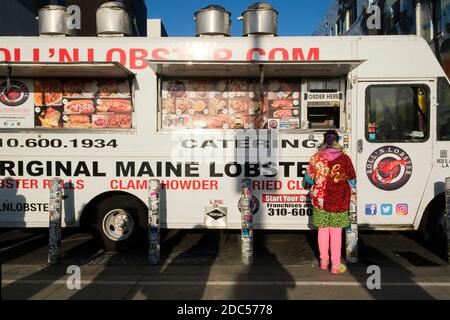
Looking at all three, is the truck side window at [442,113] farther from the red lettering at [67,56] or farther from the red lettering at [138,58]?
the red lettering at [67,56]

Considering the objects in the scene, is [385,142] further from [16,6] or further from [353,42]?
[16,6]

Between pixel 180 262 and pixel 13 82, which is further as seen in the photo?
pixel 13 82

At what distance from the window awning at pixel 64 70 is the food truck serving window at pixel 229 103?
0.73 metres

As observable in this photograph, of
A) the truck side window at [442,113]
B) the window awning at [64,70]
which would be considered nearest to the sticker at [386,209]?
the truck side window at [442,113]

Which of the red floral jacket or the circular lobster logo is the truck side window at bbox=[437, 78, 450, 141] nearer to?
the circular lobster logo

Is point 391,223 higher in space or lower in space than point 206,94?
lower

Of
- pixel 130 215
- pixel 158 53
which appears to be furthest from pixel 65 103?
pixel 130 215

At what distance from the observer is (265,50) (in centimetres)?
634

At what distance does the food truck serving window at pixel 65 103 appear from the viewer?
21.4 ft

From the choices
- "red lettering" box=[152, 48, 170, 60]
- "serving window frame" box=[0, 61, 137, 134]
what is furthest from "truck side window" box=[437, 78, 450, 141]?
"serving window frame" box=[0, 61, 137, 134]

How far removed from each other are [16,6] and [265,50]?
10.9 m

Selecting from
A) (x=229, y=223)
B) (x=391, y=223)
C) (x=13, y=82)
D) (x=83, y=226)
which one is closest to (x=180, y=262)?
(x=229, y=223)

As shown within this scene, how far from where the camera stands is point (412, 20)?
55.5 ft
